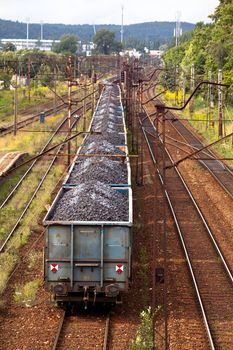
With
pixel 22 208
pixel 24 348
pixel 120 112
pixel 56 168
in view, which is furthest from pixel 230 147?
pixel 24 348

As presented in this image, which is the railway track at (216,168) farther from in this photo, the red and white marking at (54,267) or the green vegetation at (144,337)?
the green vegetation at (144,337)

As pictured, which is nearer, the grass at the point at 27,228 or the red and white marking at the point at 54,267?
the red and white marking at the point at 54,267

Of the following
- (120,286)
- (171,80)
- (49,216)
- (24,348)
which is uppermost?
(171,80)

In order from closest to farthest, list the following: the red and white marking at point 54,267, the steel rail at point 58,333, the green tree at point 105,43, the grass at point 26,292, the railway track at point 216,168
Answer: the steel rail at point 58,333 < the red and white marking at point 54,267 < the grass at point 26,292 < the railway track at point 216,168 < the green tree at point 105,43

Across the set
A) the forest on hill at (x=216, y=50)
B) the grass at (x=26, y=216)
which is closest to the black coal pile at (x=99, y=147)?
Answer: the grass at (x=26, y=216)

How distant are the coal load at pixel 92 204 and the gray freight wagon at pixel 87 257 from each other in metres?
0.65

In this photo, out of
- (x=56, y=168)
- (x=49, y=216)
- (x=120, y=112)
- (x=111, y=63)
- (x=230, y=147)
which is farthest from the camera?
(x=111, y=63)

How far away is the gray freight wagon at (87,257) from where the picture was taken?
12.8 m

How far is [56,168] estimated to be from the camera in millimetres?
31359

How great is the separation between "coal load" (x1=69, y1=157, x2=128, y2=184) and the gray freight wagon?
4152 millimetres

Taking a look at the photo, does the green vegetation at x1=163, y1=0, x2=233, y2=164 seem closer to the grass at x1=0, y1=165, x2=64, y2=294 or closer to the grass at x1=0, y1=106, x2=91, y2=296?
the grass at x1=0, y1=106, x2=91, y2=296

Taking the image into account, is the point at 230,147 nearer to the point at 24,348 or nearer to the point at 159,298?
the point at 159,298

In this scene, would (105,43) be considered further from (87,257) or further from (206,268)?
(87,257)

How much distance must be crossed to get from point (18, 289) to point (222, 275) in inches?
226
